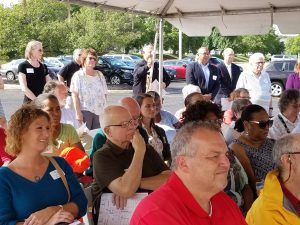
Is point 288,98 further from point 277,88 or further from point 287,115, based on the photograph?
point 277,88

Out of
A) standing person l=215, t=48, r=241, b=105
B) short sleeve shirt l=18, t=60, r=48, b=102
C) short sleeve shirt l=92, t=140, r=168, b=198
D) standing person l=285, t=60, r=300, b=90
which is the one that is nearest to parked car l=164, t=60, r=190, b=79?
standing person l=215, t=48, r=241, b=105

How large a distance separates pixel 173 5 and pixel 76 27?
22.9m

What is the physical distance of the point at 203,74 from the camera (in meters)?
6.98

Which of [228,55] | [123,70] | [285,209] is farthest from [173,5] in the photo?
[123,70]

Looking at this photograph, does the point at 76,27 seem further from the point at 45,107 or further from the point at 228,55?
the point at 45,107

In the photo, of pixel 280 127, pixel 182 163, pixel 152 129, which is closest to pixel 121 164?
pixel 182 163

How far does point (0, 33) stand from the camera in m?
Answer: 23.9

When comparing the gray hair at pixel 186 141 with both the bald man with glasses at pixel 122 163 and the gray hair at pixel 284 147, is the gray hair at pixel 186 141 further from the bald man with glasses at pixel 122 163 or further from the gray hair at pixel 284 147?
the bald man with glasses at pixel 122 163

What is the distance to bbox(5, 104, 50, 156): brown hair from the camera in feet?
8.61

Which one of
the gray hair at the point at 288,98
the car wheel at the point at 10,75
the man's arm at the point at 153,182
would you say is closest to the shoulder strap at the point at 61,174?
the man's arm at the point at 153,182

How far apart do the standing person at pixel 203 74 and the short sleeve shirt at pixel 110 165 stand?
4021mm

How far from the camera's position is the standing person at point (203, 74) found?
696 cm

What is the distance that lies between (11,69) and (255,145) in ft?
73.1

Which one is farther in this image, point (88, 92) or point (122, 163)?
point (88, 92)
